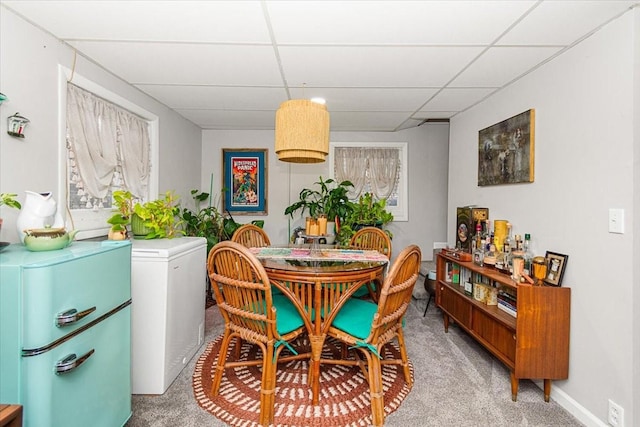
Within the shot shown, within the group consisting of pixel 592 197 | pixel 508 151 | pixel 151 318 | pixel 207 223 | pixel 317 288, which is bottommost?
pixel 151 318

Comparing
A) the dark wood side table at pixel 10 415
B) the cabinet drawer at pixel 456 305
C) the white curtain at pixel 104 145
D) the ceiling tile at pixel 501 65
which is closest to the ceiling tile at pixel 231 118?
the white curtain at pixel 104 145

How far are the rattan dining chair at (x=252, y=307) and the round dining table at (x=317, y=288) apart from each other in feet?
0.41

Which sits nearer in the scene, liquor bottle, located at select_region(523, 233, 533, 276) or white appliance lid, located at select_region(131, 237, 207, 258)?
white appliance lid, located at select_region(131, 237, 207, 258)

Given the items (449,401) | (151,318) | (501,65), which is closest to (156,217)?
(151,318)

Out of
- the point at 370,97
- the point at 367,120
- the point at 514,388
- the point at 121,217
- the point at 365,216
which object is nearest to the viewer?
the point at 514,388

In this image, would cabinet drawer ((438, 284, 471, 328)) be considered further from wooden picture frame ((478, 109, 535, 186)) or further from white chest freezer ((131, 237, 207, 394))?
white chest freezer ((131, 237, 207, 394))

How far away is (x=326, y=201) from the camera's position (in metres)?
4.30

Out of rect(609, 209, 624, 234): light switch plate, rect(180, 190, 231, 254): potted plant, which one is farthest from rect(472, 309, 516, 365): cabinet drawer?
rect(180, 190, 231, 254): potted plant

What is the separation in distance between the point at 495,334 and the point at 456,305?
56cm

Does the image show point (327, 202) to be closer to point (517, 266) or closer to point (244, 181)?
point (244, 181)

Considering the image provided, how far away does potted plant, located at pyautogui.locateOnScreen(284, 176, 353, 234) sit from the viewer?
13.7ft

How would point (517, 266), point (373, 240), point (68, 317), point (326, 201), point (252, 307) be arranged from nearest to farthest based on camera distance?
point (68, 317)
point (252, 307)
point (517, 266)
point (373, 240)
point (326, 201)

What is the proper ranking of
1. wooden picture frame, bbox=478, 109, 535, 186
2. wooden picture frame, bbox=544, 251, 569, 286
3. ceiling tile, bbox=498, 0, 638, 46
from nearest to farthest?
ceiling tile, bbox=498, 0, 638, 46 → wooden picture frame, bbox=544, 251, 569, 286 → wooden picture frame, bbox=478, 109, 535, 186

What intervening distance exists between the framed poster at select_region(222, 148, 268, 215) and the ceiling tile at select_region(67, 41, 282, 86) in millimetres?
1929
